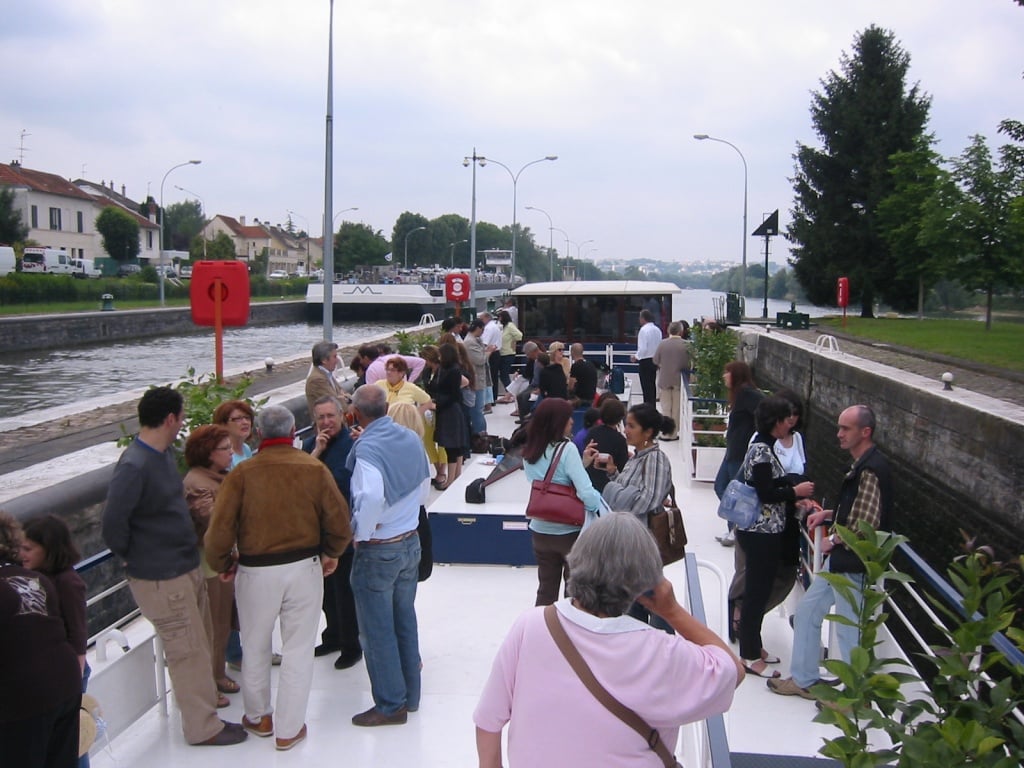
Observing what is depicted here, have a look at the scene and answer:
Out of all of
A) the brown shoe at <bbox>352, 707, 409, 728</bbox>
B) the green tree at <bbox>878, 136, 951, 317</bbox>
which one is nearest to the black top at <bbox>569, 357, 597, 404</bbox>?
the brown shoe at <bbox>352, 707, 409, 728</bbox>

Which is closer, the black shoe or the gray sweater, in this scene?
the gray sweater

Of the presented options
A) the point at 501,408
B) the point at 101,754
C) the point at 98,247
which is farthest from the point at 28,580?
the point at 98,247

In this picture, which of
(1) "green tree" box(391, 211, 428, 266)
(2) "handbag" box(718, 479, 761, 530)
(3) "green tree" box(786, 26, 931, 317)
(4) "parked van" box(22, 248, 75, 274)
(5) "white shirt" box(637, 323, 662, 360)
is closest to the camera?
(2) "handbag" box(718, 479, 761, 530)

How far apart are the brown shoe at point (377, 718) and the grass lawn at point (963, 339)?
40.0 ft

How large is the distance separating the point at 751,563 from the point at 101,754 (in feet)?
10.7

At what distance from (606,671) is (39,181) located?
76.3m

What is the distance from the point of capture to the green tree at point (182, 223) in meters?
105

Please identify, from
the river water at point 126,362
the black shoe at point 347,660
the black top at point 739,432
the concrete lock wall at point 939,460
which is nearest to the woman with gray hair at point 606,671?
the black shoe at point 347,660

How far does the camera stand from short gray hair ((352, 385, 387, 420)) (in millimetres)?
4359

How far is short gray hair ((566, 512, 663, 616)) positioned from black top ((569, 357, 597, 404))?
675cm

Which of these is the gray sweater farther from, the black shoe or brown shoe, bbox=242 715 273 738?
the black shoe

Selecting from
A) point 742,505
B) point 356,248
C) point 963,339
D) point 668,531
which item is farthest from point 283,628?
point 356,248

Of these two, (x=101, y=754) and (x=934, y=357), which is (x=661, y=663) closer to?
(x=101, y=754)

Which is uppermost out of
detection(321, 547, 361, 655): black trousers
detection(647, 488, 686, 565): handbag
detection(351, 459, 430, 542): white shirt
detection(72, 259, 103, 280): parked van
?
detection(72, 259, 103, 280): parked van
